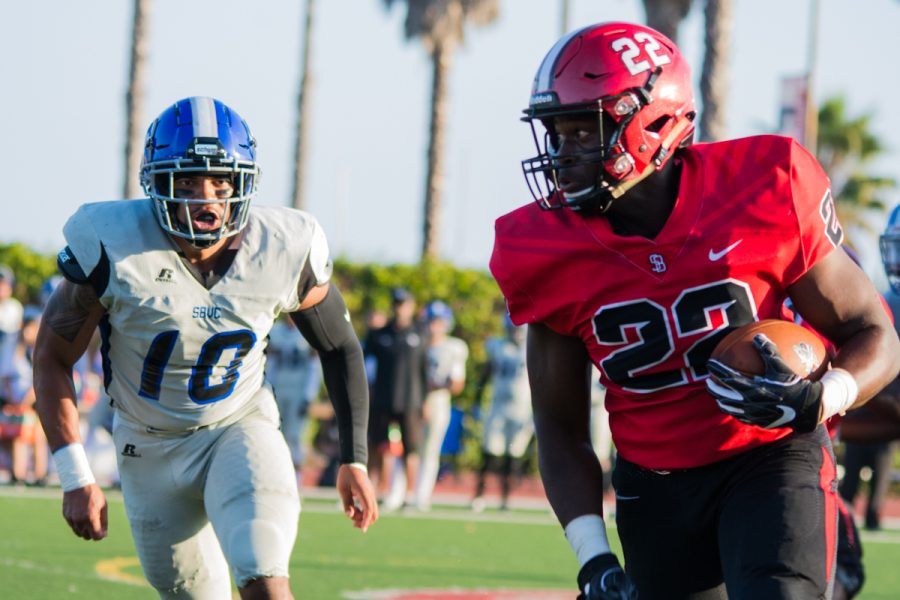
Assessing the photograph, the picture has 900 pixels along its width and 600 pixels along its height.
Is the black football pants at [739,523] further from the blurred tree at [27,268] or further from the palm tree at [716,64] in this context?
the blurred tree at [27,268]

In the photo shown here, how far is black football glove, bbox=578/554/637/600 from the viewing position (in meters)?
3.21

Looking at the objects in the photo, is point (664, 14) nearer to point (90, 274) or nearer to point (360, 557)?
point (360, 557)

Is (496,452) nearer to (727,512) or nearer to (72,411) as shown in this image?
(72,411)

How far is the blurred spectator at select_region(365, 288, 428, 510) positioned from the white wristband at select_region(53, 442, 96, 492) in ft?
24.8

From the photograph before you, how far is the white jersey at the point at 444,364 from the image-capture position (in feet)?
40.4

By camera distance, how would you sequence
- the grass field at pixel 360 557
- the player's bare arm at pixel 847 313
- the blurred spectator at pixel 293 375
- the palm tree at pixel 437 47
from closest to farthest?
the player's bare arm at pixel 847 313 < the grass field at pixel 360 557 < the blurred spectator at pixel 293 375 < the palm tree at pixel 437 47

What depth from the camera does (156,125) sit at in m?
4.61

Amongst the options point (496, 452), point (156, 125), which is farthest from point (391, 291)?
point (156, 125)

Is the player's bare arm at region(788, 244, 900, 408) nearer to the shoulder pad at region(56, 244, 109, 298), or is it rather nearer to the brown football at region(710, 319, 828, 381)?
the brown football at region(710, 319, 828, 381)

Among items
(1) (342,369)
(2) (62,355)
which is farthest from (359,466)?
(2) (62,355)

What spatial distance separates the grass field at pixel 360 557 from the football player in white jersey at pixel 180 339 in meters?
2.39

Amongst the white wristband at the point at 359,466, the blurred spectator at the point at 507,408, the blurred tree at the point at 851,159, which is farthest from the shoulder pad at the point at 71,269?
the blurred tree at the point at 851,159

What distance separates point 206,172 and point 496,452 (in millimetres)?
8618

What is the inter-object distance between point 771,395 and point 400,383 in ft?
29.9
